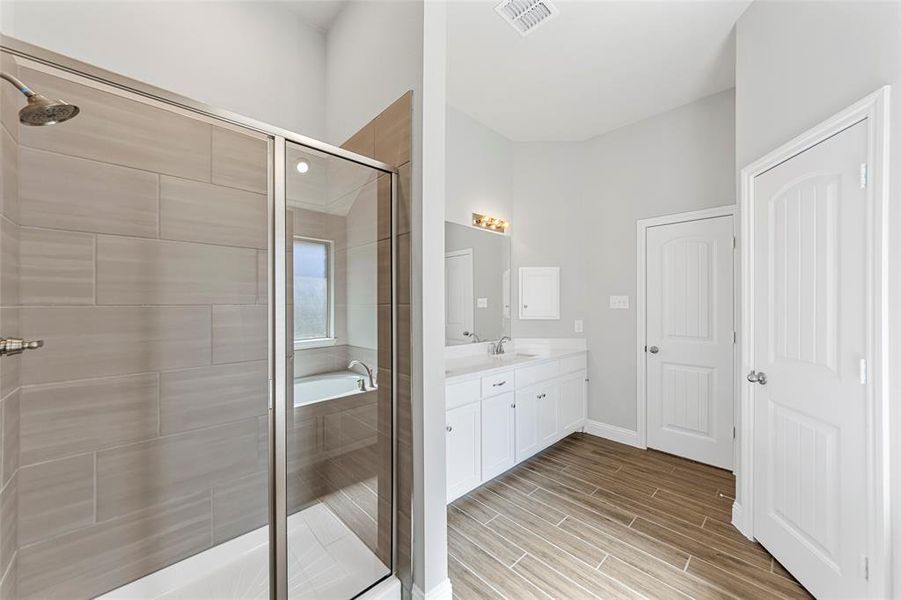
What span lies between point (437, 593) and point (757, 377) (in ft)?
6.32

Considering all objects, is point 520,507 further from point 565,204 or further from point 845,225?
point 565,204

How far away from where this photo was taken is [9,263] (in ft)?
3.82

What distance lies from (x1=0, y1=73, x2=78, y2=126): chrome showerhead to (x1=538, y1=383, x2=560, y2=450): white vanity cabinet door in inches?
114

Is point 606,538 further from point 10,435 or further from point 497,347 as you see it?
point 10,435

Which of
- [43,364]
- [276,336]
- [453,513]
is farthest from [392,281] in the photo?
[453,513]

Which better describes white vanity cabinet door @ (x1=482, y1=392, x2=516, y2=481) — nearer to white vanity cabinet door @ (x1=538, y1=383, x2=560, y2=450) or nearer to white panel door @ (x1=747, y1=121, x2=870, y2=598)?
white vanity cabinet door @ (x1=538, y1=383, x2=560, y2=450)

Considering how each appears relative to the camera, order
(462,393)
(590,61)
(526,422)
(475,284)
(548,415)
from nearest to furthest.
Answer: (462,393) → (590,61) → (526,422) → (548,415) → (475,284)

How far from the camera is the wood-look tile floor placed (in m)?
1.65

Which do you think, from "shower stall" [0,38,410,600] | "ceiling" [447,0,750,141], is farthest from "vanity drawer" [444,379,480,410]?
"ceiling" [447,0,750,141]

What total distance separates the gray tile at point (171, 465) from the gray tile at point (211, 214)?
90cm

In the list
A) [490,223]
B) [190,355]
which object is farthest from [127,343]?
[490,223]

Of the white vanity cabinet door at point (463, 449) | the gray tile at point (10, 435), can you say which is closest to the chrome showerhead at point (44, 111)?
the gray tile at point (10, 435)

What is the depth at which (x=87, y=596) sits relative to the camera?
1.40 meters

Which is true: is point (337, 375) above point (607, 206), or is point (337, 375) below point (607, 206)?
below
